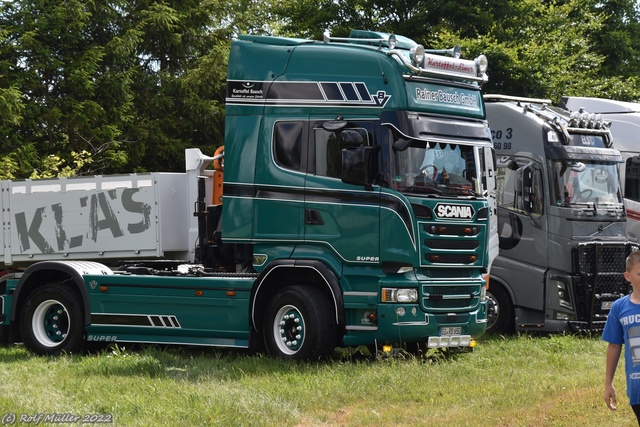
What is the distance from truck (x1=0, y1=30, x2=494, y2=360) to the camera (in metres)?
12.1

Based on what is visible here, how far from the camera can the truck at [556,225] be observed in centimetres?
1560

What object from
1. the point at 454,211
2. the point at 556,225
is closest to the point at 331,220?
the point at 454,211

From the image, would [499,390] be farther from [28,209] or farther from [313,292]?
[28,209]

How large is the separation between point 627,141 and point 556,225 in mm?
3720

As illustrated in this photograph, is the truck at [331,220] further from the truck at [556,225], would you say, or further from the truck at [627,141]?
the truck at [627,141]

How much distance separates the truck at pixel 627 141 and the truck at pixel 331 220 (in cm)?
482

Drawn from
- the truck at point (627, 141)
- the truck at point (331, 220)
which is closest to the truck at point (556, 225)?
the truck at point (627, 141)

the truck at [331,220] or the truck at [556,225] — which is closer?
the truck at [331,220]

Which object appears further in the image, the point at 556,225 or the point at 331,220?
the point at 556,225

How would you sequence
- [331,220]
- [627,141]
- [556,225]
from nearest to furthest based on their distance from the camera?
[331,220], [556,225], [627,141]

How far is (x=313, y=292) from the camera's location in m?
12.5

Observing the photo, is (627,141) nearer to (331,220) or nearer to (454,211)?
(454,211)

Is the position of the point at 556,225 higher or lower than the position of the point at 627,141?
lower

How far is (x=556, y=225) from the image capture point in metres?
15.7
